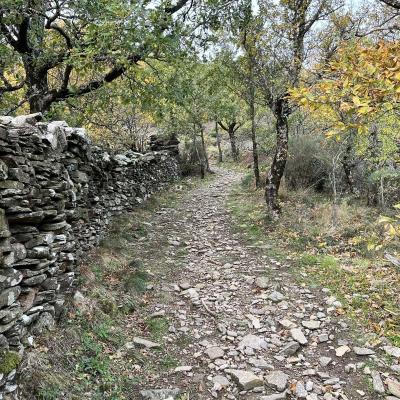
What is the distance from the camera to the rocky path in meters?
4.30

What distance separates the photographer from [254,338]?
17.4 feet

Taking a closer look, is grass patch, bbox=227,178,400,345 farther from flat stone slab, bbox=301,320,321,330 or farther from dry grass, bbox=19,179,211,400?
dry grass, bbox=19,179,211,400

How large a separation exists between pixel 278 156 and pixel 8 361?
29.4 ft

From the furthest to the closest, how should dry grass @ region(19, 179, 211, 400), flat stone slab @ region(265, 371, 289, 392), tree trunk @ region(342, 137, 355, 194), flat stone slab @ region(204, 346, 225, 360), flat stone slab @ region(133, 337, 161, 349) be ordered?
tree trunk @ region(342, 137, 355, 194) < flat stone slab @ region(133, 337, 161, 349) < flat stone slab @ region(204, 346, 225, 360) < flat stone slab @ region(265, 371, 289, 392) < dry grass @ region(19, 179, 211, 400)

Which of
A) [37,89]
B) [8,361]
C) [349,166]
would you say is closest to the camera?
[8,361]

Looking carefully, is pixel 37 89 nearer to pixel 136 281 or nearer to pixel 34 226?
pixel 34 226

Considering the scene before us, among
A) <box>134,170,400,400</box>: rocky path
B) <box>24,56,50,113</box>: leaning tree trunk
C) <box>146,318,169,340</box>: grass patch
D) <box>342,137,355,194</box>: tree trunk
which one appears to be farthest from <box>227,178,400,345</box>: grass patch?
<box>24,56,50,113</box>: leaning tree trunk

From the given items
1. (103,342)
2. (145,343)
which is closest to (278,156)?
(145,343)

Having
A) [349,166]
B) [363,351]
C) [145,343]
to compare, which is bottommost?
[363,351]

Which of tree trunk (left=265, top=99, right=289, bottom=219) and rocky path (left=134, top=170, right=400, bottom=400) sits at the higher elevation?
tree trunk (left=265, top=99, right=289, bottom=219)

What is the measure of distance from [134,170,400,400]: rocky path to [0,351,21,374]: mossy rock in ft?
4.94

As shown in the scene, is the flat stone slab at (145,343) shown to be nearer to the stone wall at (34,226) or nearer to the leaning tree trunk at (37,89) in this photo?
the stone wall at (34,226)

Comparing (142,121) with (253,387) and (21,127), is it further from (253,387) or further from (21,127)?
(253,387)

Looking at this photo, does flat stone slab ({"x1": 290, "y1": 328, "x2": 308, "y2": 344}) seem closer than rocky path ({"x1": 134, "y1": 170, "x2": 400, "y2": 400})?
No
